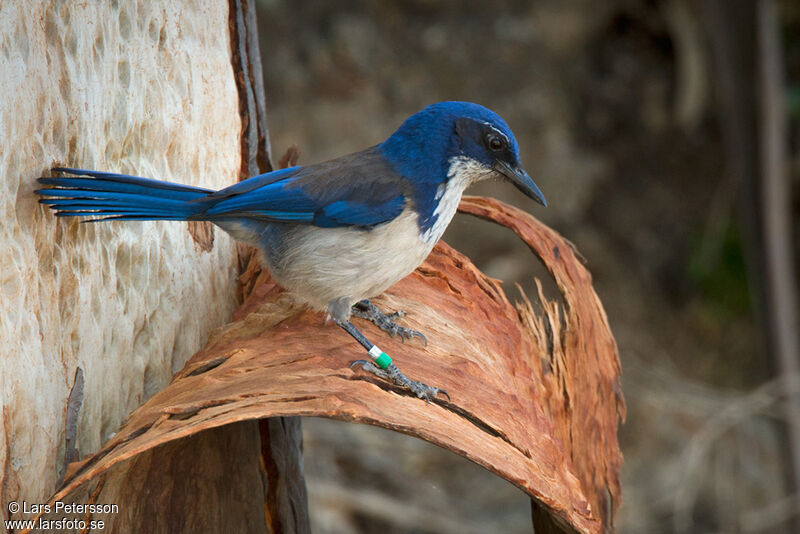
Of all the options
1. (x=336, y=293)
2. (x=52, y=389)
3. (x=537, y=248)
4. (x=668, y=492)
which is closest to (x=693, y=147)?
(x=668, y=492)

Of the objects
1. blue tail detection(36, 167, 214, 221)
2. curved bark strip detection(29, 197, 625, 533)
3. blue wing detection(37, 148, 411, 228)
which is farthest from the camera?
blue wing detection(37, 148, 411, 228)

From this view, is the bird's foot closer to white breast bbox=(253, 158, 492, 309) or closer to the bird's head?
white breast bbox=(253, 158, 492, 309)

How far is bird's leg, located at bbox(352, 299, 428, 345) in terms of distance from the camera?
1884 mm

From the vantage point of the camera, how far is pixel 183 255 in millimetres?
2047

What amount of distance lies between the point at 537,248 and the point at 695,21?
3.31m

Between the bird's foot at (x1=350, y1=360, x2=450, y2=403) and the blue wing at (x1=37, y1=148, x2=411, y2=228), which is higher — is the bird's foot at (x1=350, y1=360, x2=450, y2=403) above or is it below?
below

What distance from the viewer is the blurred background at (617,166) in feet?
15.6

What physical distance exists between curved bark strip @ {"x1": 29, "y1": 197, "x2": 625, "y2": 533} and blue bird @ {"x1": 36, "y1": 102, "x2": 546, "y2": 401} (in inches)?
3.3

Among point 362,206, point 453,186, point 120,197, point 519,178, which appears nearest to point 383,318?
point 362,206

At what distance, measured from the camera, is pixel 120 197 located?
1754 millimetres

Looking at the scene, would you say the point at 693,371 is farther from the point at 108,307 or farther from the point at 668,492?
the point at 108,307
